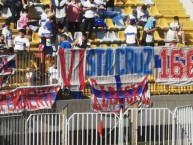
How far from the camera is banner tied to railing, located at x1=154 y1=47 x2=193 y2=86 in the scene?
2134 cm

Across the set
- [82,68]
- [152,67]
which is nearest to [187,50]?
[152,67]

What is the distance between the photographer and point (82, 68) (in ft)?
67.4

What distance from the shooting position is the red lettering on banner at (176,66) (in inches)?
845

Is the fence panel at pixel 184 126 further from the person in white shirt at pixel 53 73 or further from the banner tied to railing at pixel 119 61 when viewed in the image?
the person in white shirt at pixel 53 73

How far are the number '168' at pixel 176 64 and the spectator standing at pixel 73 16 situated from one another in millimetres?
3704

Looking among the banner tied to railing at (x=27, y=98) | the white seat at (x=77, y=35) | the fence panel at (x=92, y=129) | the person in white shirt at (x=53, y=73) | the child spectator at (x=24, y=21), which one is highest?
the child spectator at (x=24, y=21)

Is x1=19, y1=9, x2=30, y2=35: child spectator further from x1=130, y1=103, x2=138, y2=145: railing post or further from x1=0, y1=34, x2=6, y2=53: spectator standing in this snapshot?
x1=130, y1=103, x2=138, y2=145: railing post

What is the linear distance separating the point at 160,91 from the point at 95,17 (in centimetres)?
431

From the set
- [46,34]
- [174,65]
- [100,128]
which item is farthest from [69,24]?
[100,128]

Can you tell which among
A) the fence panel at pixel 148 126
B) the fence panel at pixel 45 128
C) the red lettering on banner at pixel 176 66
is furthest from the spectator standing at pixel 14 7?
the fence panel at pixel 148 126

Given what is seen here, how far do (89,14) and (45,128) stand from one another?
21.7ft

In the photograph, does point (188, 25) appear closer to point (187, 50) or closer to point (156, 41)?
point (156, 41)

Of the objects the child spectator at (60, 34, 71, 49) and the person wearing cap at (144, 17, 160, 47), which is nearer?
the child spectator at (60, 34, 71, 49)

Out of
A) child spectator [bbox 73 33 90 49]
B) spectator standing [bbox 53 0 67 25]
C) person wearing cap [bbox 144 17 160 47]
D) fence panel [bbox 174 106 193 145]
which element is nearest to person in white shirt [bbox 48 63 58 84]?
child spectator [bbox 73 33 90 49]
